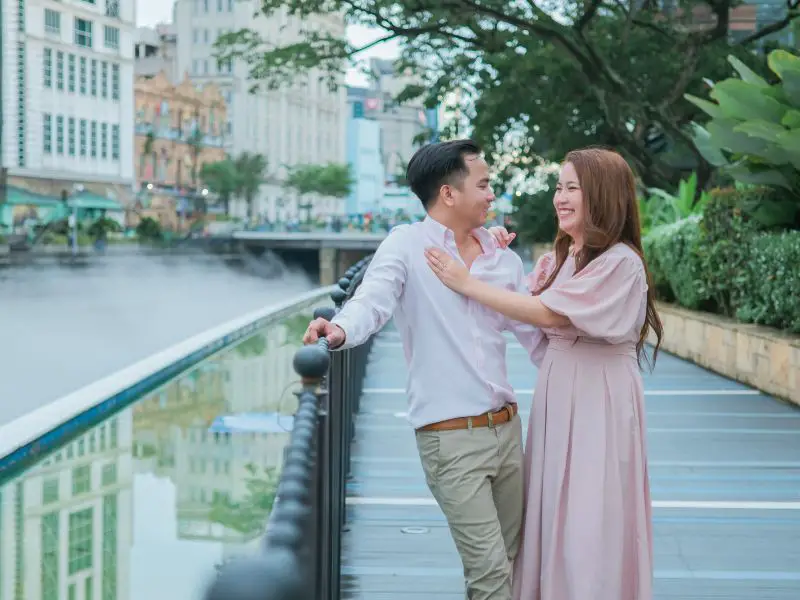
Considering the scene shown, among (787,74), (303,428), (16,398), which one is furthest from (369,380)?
(16,398)

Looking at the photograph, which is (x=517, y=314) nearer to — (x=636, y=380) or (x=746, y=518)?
(x=636, y=380)

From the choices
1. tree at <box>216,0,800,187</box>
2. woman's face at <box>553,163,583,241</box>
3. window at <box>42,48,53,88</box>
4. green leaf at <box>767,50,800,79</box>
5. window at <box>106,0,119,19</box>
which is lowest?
woman's face at <box>553,163,583,241</box>

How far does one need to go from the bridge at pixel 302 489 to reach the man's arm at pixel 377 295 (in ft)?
0.56

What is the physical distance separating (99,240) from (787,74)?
5019 centimetres

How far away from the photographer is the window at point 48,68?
71375 millimetres

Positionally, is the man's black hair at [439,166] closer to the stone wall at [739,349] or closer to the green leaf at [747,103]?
the stone wall at [739,349]

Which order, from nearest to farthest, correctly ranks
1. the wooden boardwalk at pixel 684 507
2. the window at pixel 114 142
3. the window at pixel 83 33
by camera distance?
the wooden boardwalk at pixel 684 507, the window at pixel 83 33, the window at pixel 114 142

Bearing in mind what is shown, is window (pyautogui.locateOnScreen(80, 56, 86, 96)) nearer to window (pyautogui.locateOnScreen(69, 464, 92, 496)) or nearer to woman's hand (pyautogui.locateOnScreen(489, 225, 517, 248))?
window (pyautogui.locateOnScreen(69, 464, 92, 496))

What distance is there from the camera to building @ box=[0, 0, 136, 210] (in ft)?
224

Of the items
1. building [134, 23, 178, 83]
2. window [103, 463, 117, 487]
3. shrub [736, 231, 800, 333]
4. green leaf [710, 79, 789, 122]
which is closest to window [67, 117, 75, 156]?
building [134, 23, 178, 83]

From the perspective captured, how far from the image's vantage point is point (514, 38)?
2208 cm

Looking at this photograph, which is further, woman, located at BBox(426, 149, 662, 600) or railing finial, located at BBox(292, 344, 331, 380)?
woman, located at BBox(426, 149, 662, 600)

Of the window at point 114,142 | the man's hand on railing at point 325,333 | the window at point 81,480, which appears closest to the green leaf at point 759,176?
the window at point 81,480

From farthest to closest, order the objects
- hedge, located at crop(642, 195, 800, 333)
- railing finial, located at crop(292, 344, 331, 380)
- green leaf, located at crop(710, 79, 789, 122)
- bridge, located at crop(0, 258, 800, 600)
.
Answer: green leaf, located at crop(710, 79, 789, 122) < hedge, located at crop(642, 195, 800, 333) < bridge, located at crop(0, 258, 800, 600) < railing finial, located at crop(292, 344, 331, 380)
